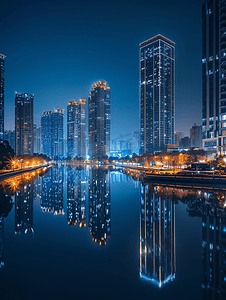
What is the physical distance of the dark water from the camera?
574cm

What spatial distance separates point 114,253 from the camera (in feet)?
26.8

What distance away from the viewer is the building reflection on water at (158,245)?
6.64 m

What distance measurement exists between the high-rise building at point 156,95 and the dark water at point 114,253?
114153 millimetres

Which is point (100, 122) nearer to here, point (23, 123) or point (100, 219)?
point (23, 123)

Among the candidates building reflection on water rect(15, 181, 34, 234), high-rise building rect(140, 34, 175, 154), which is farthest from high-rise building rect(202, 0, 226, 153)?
building reflection on water rect(15, 181, 34, 234)

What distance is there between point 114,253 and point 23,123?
533 feet

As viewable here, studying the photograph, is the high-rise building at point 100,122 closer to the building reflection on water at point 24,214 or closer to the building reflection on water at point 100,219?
the building reflection on water at point 24,214

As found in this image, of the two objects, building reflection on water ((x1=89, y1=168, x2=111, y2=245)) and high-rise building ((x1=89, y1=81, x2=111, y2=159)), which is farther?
high-rise building ((x1=89, y1=81, x2=111, y2=159))

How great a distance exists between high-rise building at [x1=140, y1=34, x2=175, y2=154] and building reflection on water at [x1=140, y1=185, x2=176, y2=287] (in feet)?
370

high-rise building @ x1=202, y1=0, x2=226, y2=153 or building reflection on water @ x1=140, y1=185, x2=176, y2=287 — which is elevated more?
high-rise building @ x1=202, y1=0, x2=226, y2=153

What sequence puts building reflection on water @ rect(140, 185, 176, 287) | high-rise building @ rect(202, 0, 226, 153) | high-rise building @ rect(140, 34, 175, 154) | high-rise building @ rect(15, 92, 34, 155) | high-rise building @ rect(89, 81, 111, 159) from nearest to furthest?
building reflection on water @ rect(140, 185, 176, 287)
high-rise building @ rect(202, 0, 226, 153)
high-rise building @ rect(140, 34, 175, 154)
high-rise building @ rect(15, 92, 34, 155)
high-rise building @ rect(89, 81, 111, 159)

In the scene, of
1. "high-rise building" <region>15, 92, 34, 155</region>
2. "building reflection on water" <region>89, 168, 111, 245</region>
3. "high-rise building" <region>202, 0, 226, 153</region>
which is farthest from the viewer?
"high-rise building" <region>15, 92, 34, 155</region>

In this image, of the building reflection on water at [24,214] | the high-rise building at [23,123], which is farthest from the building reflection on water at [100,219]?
the high-rise building at [23,123]

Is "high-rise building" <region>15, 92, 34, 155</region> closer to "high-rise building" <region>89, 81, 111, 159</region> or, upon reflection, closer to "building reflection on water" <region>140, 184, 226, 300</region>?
"high-rise building" <region>89, 81, 111, 159</region>
